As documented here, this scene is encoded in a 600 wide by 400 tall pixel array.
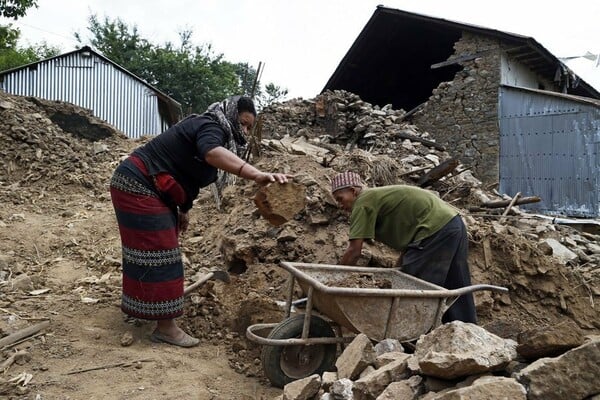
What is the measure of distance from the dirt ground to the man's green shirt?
35.1 inches

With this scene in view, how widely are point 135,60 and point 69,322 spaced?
101 feet

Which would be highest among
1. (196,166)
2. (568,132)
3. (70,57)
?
(70,57)

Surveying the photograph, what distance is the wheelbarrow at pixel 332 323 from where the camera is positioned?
3.11m

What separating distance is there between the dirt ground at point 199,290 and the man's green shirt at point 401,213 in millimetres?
893

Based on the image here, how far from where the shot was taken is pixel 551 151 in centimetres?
1009

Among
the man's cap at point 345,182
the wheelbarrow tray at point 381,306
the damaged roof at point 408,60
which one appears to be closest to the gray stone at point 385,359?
the wheelbarrow tray at point 381,306

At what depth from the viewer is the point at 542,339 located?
95.7 inches

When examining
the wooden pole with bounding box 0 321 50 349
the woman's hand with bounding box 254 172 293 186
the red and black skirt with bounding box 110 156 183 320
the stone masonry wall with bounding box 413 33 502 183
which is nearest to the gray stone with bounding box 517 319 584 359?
the woman's hand with bounding box 254 172 293 186

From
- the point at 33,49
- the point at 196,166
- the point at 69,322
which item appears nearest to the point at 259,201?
the point at 196,166

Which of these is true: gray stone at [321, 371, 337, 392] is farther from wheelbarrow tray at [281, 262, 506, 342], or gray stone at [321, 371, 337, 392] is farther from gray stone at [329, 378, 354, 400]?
wheelbarrow tray at [281, 262, 506, 342]

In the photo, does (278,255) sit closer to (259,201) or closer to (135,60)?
(259,201)

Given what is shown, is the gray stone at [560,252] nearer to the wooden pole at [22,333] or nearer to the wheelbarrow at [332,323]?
the wheelbarrow at [332,323]

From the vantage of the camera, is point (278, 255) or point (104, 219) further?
point (104, 219)

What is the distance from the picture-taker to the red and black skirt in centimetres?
345
